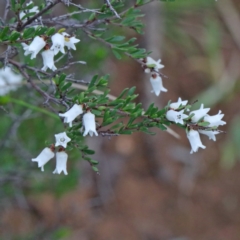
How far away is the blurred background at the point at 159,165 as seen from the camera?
357 cm

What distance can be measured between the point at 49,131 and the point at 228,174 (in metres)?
2.37

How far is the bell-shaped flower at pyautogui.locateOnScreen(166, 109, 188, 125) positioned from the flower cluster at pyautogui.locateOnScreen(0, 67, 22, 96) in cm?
97

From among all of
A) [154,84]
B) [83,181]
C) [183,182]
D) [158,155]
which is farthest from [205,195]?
[154,84]

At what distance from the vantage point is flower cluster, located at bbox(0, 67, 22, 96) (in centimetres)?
245

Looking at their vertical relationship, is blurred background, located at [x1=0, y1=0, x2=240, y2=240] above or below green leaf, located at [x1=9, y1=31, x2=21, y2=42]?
below

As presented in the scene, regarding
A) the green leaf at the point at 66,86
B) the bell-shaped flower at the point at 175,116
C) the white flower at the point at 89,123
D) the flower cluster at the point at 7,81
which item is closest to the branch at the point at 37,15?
the green leaf at the point at 66,86

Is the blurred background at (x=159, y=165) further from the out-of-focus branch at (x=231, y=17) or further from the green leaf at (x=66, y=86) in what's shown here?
the green leaf at (x=66, y=86)

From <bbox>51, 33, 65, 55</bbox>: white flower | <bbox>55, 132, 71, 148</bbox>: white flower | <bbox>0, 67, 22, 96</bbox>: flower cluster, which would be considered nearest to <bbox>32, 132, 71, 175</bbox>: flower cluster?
<bbox>55, 132, 71, 148</bbox>: white flower

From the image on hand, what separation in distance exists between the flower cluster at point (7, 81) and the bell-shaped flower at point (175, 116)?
97 cm

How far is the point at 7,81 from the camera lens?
Answer: 103 inches

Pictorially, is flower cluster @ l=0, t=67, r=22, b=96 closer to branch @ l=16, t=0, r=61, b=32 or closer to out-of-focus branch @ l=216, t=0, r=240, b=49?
branch @ l=16, t=0, r=61, b=32

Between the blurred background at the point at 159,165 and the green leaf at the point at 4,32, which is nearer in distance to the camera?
the green leaf at the point at 4,32

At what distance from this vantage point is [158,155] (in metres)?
4.95

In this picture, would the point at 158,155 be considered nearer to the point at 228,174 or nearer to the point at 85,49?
the point at 228,174
